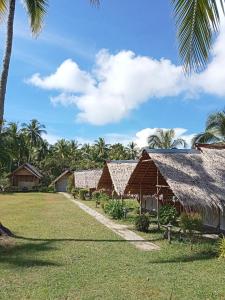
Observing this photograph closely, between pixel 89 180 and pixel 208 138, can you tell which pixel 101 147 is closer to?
pixel 89 180

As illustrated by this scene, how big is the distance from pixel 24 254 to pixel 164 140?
39476 millimetres

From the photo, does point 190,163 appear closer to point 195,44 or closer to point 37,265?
point 37,265

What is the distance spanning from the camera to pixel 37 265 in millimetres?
10922

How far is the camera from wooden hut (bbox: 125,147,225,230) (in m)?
15.5

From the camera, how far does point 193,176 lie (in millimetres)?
16984

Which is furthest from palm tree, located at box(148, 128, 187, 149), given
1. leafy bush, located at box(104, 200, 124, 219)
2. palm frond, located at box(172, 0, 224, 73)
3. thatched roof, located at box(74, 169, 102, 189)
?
palm frond, located at box(172, 0, 224, 73)

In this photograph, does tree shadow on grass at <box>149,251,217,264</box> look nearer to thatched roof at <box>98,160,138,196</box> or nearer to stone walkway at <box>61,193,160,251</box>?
stone walkway at <box>61,193,160,251</box>

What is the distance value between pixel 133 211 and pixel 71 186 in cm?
2732

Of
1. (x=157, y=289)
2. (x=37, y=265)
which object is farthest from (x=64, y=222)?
(x=157, y=289)

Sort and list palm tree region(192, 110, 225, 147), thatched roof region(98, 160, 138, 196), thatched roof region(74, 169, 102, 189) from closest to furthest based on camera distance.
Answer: thatched roof region(98, 160, 138, 196) → palm tree region(192, 110, 225, 147) → thatched roof region(74, 169, 102, 189)

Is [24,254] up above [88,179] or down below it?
below

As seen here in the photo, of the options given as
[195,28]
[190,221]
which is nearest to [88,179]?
[190,221]

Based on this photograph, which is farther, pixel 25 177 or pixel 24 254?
pixel 25 177

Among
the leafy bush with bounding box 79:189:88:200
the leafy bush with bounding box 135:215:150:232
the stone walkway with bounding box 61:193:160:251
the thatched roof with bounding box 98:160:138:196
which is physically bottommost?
the stone walkway with bounding box 61:193:160:251
